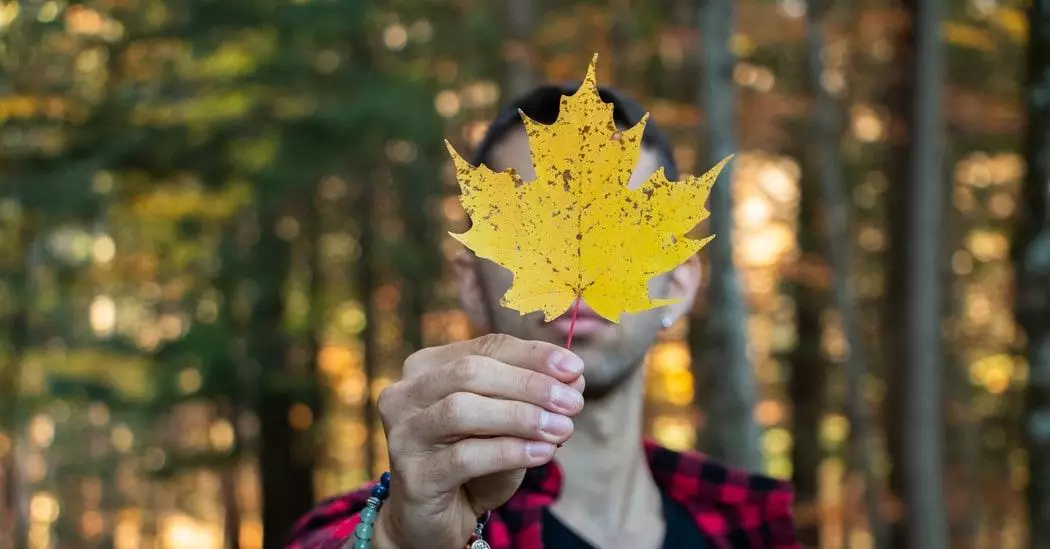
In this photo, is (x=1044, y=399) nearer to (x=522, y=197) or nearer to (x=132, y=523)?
(x=522, y=197)

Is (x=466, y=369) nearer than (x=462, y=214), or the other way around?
(x=466, y=369)

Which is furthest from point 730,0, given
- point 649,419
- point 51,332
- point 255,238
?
point 51,332

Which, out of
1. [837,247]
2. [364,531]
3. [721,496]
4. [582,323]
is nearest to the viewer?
[364,531]

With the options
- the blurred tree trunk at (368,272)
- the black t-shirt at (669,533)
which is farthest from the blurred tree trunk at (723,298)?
the blurred tree trunk at (368,272)

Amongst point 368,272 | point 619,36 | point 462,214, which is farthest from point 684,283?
point 368,272

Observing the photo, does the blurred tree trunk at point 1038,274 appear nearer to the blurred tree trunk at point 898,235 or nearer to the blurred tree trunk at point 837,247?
the blurred tree trunk at point 898,235

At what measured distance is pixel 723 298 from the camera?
4676mm

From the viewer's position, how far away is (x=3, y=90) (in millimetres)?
6805

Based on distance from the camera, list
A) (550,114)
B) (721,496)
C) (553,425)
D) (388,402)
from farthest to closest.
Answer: (721,496) → (550,114) → (388,402) → (553,425)

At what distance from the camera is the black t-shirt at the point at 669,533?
1.99 meters

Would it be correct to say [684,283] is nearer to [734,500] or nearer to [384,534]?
[734,500]

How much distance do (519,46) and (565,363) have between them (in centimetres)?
727

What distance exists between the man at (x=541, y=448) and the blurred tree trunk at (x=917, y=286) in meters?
3.61

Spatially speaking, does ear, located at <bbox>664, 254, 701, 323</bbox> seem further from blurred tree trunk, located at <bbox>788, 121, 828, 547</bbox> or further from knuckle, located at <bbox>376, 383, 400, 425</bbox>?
blurred tree trunk, located at <bbox>788, 121, 828, 547</bbox>
